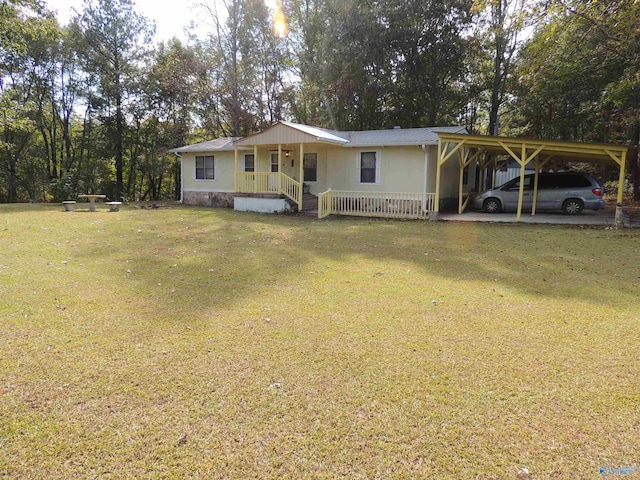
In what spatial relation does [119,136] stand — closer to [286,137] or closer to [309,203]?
[286,137]

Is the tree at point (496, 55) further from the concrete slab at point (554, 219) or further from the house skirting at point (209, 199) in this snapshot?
the house skirting at point (209, 199)

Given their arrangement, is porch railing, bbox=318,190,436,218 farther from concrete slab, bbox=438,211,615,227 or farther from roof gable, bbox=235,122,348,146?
roof gable, bbox=235,122,348,146

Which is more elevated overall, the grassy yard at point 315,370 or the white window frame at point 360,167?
the white window frame at point 360,167

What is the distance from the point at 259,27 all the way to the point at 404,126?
11.7 m

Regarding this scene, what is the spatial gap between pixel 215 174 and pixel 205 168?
82cm

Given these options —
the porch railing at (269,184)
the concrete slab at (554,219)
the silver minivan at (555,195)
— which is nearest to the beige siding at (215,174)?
the porch railing at (269,184)

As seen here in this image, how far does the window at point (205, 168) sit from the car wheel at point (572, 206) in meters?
15.2

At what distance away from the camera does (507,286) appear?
213 inches

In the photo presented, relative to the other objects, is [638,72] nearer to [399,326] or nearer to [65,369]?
[399,326]

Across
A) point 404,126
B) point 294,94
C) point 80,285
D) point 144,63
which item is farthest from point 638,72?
point 144,63

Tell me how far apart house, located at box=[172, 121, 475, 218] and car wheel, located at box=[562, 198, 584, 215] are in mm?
3716

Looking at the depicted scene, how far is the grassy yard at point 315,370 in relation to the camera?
212cm

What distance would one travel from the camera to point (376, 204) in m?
A: 14.7

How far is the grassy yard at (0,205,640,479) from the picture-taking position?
83.7 inches
